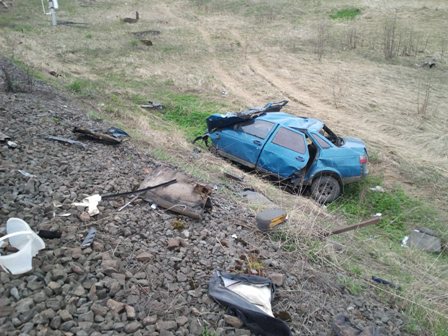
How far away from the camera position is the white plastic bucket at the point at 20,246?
3369mm

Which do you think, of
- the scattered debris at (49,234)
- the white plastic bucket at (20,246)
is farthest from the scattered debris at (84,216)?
the white plastic bucket at (20,246)

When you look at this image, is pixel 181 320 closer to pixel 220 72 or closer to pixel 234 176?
pixel 234 176

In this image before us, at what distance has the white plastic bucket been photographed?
337cm

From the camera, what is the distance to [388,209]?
8.82 m

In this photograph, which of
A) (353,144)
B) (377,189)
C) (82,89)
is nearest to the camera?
(353,144)

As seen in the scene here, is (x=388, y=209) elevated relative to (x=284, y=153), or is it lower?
lower

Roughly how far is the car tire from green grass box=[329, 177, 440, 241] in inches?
7.0

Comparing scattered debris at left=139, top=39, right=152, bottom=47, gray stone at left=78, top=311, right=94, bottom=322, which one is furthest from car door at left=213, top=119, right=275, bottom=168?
scattered debris at left=139, top=39, right=152, bottom=47

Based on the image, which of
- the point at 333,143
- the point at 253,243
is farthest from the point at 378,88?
the point at 253,243

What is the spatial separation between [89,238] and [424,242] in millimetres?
6167

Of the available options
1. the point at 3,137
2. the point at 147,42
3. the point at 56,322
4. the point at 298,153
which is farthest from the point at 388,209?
the point at 147,42

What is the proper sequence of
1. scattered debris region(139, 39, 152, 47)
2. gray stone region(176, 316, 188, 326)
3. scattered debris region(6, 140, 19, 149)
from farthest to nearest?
scattered debris region(139, 39, 152, 47) → scattered debris region(6, 140, 19, 149) → gray stone region(176, 316, 188, 326)

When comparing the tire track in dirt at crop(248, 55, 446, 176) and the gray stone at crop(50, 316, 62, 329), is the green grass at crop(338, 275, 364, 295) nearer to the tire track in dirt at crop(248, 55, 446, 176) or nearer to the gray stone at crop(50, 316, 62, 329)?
the gray stone at crop(50, 316, 62, 329)

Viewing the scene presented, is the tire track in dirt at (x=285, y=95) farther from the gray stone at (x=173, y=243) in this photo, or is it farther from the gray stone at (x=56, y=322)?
the gray stone at (x=56, y=322)
